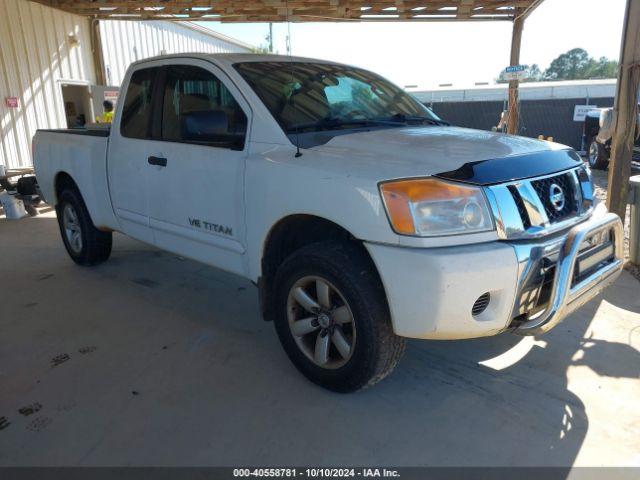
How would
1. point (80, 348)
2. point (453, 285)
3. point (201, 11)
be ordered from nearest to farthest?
point (453, 285), point (80, 348), point (201, 11)

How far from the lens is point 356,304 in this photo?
239 centimetres

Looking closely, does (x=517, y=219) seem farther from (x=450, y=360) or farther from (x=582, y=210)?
(x=450, y=360)

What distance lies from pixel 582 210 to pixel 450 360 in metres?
1.19

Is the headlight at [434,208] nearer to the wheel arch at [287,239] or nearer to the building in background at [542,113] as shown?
the wheel arch at [287,239]

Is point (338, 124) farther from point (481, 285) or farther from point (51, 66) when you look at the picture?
point (51, 66)

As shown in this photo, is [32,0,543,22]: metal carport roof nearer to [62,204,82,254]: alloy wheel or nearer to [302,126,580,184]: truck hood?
[62,204,82,254]: alloy wheel

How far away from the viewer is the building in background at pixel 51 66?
32.5ft

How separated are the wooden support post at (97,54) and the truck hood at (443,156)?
11.7 meters

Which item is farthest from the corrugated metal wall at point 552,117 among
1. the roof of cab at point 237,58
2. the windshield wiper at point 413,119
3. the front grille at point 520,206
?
the front grille at point 520,206

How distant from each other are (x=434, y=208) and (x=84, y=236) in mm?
3813

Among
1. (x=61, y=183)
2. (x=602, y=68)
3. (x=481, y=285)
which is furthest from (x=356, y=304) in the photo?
(x=602, y=68)

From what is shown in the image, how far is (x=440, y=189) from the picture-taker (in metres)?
2.21

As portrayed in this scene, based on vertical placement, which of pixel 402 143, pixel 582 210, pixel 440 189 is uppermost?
pixel 402 143

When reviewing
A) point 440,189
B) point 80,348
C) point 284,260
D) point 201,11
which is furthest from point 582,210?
point 201,11
